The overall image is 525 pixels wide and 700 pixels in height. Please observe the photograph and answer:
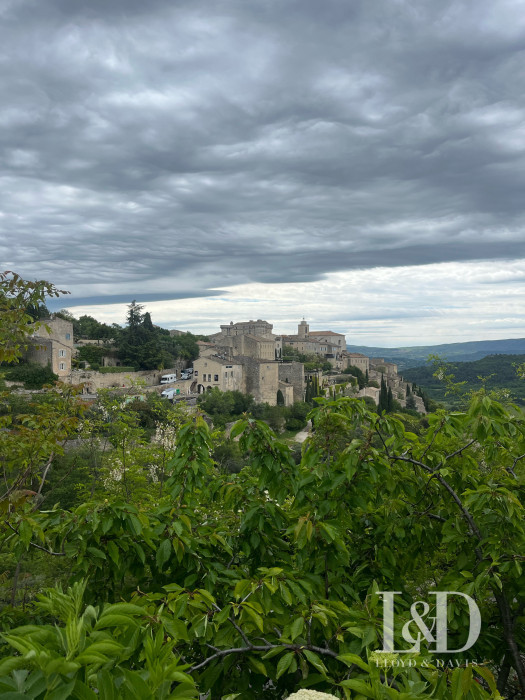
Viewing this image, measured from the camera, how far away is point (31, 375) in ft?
128

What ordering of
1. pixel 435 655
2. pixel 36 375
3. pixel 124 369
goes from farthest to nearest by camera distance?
pixel 124 369, pixel 36 375, pixel 435 655

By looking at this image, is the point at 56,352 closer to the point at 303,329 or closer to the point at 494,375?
the point at 494,375

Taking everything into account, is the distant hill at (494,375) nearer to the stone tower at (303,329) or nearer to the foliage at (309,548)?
the foliage at (309,548)

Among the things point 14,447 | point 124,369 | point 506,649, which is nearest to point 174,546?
point 506,649

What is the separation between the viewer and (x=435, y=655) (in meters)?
2.83

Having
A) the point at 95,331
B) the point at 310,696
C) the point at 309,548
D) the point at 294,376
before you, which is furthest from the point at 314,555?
the point at 95,331

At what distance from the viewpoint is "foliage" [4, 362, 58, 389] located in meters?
38.1

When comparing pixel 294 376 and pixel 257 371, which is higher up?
pixel 257 371

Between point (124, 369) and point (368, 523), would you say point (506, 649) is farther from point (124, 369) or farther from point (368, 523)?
point (124, 369)

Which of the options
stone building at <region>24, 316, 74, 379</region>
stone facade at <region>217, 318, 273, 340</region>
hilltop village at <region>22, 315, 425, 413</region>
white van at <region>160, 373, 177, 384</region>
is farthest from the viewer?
stone facade at <region>217, 318, 273, 340</region>

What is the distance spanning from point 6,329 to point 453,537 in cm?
451

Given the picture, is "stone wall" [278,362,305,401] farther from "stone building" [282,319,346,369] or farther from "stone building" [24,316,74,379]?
"stone building" [24,316,74,379]

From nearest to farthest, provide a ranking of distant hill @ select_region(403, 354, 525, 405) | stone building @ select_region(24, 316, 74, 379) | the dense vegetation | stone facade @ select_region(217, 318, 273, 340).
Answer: the dense vegetation < distant hill @ select_region(403, 354, 525, 405) < stone building @ select_region(24, 316, 74, 379) < stone facade @ select_region(217, 318, 273, 340)

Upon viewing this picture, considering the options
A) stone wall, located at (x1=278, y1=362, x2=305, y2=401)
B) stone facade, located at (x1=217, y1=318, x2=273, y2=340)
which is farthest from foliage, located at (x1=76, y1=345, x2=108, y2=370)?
stone facade, located at (x1=217, y1=318, x2=273, y2=340)
